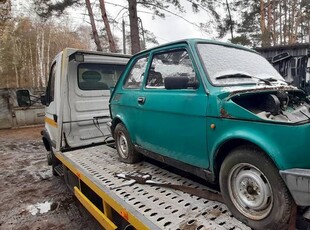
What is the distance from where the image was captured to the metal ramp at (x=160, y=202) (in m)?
1.90

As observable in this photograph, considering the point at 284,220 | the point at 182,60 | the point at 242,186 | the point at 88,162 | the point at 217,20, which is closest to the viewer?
the point at 284,220

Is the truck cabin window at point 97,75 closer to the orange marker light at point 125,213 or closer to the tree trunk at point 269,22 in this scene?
the orange marker light at point 125,213

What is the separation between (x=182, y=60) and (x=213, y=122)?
87cm

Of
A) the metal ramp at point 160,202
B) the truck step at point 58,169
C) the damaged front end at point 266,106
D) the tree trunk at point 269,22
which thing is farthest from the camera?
the tree trunk at point 269,22

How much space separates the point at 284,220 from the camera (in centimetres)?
167

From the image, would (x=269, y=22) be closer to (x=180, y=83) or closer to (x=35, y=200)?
(x=180, y=83)

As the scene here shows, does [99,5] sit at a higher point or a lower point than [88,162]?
higher

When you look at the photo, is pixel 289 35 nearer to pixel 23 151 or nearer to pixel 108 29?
pixel 108 29

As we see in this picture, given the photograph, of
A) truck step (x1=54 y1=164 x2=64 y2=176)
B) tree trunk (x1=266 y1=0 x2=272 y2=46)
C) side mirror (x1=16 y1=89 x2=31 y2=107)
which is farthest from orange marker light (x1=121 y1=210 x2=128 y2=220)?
tree trunk (x1=266 y1=0 x2=272 y2=46)

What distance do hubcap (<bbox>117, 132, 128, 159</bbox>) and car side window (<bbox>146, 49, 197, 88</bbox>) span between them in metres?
0.95

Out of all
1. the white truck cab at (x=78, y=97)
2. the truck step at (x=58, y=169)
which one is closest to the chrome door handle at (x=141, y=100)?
the white truck cab at (x=78, y=97)

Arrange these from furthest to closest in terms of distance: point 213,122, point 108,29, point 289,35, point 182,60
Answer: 1. point 289,35
2. point 108,29
3. point 182,60
4. point 213,122

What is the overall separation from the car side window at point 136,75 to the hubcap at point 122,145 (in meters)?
0.72

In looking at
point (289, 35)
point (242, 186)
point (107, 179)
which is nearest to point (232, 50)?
point (242, 186)
